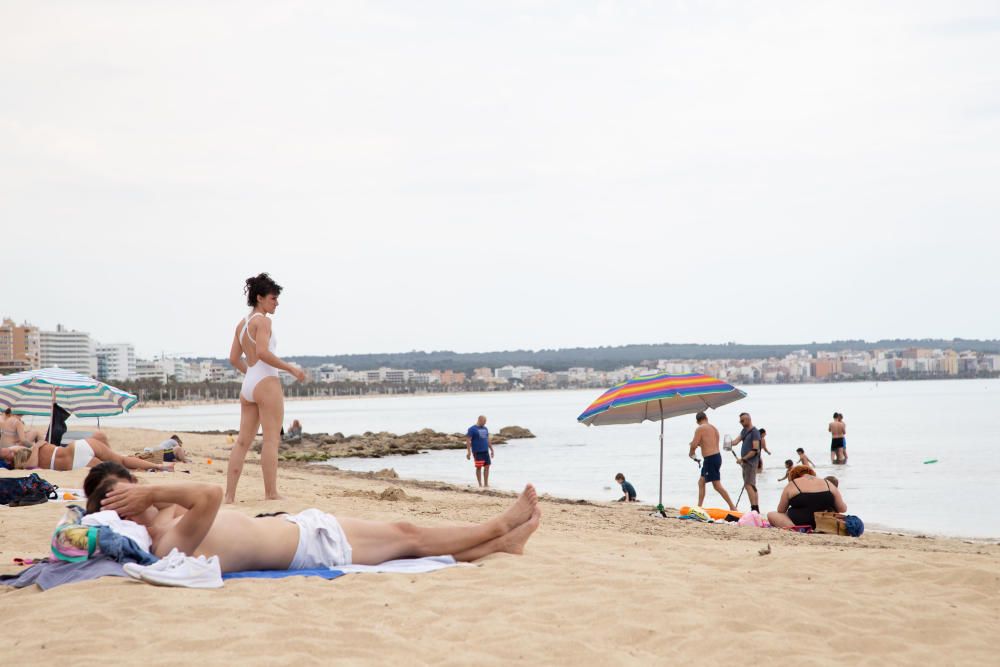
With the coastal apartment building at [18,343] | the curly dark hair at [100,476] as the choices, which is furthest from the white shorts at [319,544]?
the coastal apartment building at [18,343]

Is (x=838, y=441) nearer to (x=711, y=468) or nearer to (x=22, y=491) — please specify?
(x=711, y=468)

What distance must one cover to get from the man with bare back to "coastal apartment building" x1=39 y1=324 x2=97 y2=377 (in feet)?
638

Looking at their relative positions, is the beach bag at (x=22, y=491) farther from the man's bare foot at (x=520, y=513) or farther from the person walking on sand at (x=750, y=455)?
the person walking on sand at (x=750, y=455)

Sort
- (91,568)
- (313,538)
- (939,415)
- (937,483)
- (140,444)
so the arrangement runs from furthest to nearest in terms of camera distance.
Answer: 1. (939,415)
2. (140,444)
3. (937,483)
4. (313,538)
5. (91,568)

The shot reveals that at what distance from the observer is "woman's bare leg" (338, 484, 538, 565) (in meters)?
5.51

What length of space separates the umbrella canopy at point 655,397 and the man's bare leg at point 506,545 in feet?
17.1

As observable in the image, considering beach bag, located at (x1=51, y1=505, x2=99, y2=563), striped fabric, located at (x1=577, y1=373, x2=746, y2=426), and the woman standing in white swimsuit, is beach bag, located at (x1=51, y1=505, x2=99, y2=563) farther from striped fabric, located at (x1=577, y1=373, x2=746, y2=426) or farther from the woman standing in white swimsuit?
striped fabric, located at (x1=577, y1=373, x2=746, y2=426)

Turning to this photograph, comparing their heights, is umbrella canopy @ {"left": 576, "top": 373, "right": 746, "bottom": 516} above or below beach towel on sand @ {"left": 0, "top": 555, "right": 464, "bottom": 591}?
above

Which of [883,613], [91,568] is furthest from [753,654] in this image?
[91,568]

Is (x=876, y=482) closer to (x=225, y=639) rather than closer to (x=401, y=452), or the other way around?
(x=401, y=452)

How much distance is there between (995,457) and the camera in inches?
1190

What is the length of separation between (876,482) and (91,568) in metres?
21.4

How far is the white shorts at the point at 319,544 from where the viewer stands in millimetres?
5316

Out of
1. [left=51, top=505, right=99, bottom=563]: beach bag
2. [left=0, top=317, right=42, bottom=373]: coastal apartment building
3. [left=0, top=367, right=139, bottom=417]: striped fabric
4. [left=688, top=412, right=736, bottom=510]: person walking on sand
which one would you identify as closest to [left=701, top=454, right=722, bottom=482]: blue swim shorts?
[left=688, top=412, right=736, bottom=510]: person walking on sand
